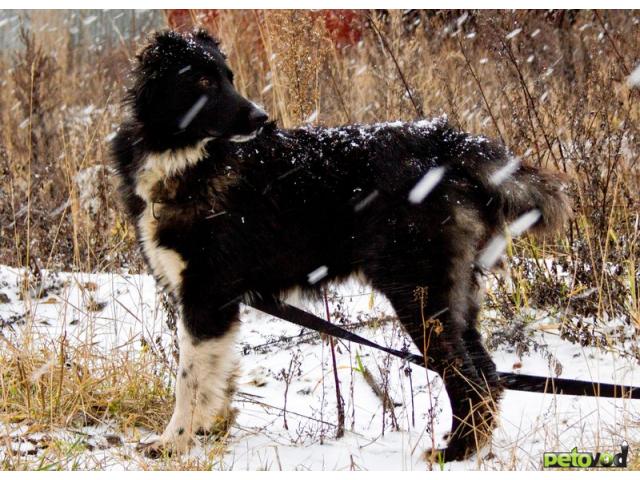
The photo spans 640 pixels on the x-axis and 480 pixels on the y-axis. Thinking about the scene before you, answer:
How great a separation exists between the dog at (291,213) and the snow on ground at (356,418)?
0.19 m

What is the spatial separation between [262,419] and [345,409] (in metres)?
0.44

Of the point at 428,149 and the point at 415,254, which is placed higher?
the point at 428,149

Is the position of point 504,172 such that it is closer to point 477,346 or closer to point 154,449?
point 477,346

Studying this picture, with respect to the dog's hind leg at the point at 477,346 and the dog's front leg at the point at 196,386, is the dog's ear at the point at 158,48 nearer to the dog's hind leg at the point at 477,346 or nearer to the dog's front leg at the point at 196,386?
the dog's front leg at the point at 196,386

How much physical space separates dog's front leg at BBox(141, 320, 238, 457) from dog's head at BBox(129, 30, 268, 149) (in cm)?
89

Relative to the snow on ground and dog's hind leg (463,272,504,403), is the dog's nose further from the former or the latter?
dog's hind leg (463,272,504,403)

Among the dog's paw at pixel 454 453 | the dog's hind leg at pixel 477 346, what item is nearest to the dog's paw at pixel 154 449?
the dog's paw at pixel 454 453

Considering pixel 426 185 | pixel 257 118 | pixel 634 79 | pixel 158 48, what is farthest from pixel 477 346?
pixel 158 48

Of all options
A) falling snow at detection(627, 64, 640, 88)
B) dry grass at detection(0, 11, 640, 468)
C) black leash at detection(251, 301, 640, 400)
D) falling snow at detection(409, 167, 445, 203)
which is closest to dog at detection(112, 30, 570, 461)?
falling snow at detection(409, 167, 445, 203)

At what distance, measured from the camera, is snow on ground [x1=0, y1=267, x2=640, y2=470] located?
9.25 ft

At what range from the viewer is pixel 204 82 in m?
3.17

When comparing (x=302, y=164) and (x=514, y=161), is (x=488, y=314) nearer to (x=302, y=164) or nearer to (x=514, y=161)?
(x=514, y=161)
